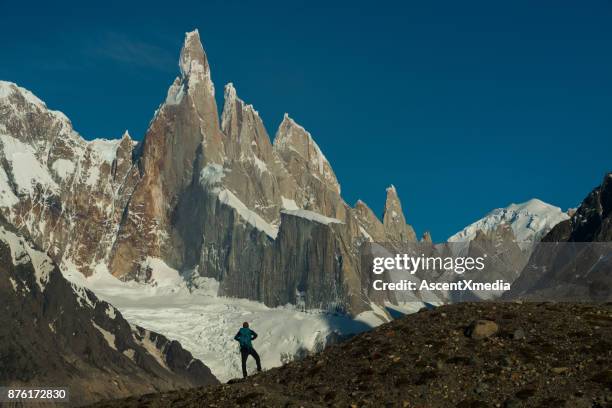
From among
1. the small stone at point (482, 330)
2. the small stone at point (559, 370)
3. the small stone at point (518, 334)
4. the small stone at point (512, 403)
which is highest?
the small stone at point (482, 330)

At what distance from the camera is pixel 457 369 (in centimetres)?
6988

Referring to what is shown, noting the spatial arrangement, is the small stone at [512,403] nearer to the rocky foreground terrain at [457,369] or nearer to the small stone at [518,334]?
the rocky foreground terrain at [457,369]

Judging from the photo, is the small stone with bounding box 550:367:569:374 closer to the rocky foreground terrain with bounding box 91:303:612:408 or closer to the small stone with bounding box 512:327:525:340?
the rocky foreground terrain with bounding box 91:303:612:408

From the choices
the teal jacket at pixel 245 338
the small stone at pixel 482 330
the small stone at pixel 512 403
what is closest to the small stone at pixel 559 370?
the small stone at pixel 512 403

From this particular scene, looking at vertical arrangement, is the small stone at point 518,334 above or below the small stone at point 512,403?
above

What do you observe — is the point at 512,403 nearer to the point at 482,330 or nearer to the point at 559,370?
the point at 559,370

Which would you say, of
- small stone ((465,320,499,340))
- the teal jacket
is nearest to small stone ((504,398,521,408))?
small stone ((465,320,499,340))

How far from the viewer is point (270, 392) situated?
234ft

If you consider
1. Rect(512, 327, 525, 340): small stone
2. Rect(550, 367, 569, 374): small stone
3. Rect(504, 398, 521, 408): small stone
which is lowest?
Rect(504, 398, 521, 408): small stone

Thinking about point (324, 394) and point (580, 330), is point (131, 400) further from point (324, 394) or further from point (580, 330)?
point (580, 330)

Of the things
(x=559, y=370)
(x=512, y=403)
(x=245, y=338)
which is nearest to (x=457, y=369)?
(x=559, y=370)

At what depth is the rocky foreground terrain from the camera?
65062 millimetres

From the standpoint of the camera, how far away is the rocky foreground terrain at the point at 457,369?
65.1 metres

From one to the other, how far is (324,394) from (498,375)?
12013 millimetres
